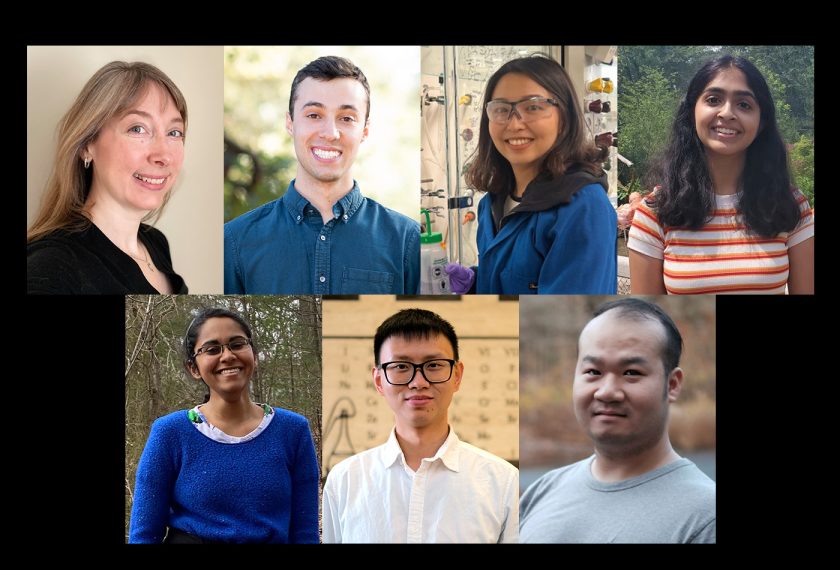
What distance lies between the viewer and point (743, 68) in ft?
16.0

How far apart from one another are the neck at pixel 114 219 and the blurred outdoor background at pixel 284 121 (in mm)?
442

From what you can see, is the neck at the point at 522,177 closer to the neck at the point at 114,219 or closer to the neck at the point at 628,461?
the neck at the point at 628,461

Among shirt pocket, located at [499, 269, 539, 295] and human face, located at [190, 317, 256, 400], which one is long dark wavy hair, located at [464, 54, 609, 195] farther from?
human face, located at [190, 317, 256, 400]

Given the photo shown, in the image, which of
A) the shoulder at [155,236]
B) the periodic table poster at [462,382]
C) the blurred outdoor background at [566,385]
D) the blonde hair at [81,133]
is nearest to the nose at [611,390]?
the blurred outdoor background at [566,385]

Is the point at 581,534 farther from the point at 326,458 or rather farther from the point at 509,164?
the point at 509,164

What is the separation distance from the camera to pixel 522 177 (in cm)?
482

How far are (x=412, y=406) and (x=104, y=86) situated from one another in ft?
6.23

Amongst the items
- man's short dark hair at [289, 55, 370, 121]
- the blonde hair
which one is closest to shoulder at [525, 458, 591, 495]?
man's short dark hair at [289, 55, 370, 121]

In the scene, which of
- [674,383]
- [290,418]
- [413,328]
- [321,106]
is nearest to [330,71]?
[321,106]

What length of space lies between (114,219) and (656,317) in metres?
2.36

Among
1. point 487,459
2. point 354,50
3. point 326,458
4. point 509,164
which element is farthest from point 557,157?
point 326,458

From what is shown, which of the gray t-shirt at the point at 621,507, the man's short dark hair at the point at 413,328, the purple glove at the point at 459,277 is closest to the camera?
the gray t-shirt at the point at 621,507

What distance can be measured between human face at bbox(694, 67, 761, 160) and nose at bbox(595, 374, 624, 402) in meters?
1.12

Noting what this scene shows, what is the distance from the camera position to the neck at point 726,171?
16.1 feet
